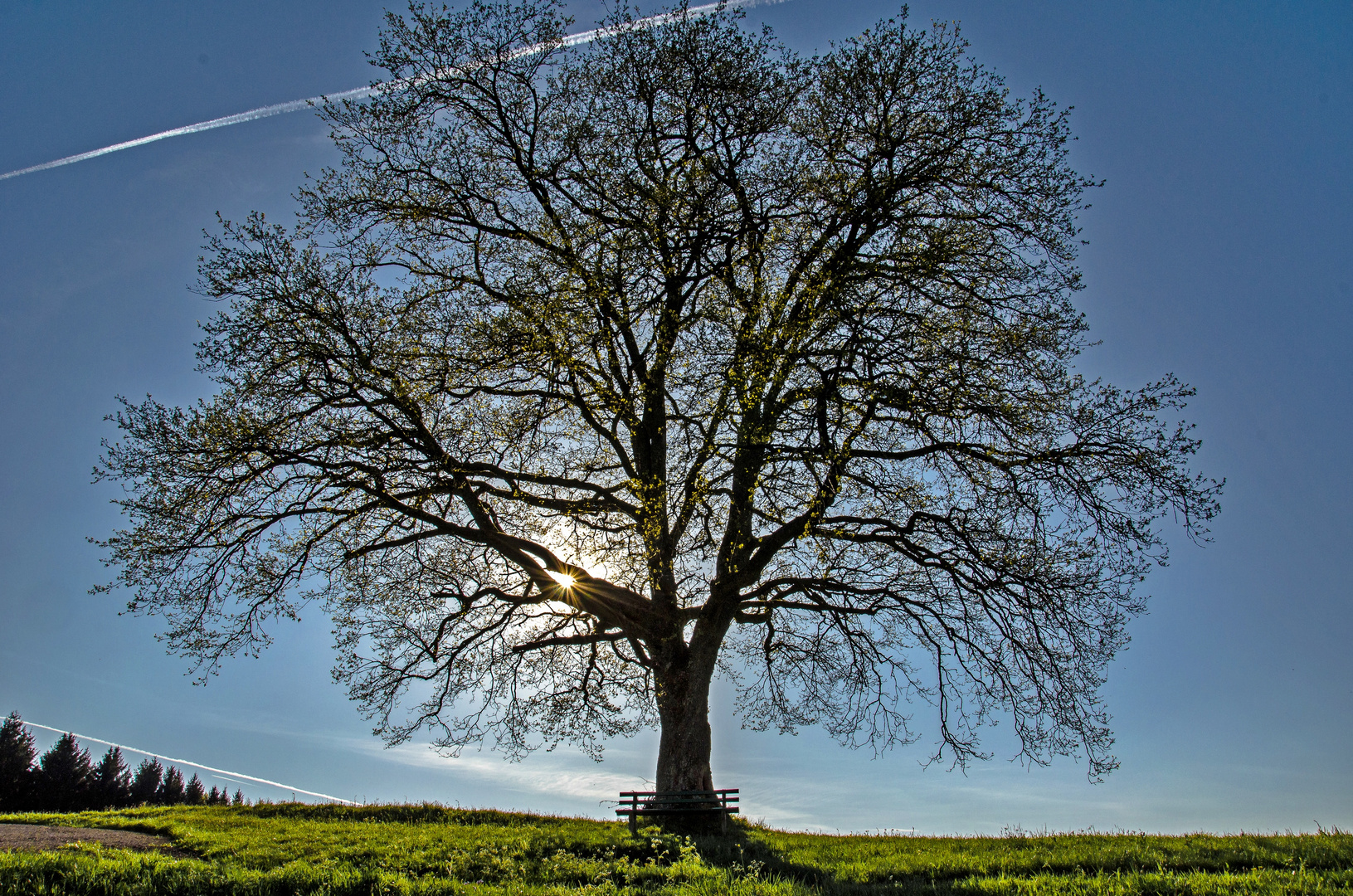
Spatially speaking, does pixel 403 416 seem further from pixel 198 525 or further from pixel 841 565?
pixel 841 565

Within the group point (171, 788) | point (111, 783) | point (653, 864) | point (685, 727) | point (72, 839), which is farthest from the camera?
point (171, 788)

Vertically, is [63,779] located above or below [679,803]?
below

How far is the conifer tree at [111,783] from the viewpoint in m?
44.6

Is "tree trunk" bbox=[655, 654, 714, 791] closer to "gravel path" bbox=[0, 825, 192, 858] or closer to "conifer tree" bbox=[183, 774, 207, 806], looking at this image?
"gravel path" bbox=[0, 825, 192, 858]

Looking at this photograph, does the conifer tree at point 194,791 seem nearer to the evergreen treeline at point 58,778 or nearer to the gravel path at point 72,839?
the evergreen treeline at point 58,778

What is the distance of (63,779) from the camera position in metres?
42.8

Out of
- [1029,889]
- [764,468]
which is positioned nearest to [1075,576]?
[764,468]

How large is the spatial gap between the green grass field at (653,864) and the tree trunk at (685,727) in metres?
1.18

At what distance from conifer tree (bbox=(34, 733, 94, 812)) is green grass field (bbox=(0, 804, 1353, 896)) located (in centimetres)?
3900

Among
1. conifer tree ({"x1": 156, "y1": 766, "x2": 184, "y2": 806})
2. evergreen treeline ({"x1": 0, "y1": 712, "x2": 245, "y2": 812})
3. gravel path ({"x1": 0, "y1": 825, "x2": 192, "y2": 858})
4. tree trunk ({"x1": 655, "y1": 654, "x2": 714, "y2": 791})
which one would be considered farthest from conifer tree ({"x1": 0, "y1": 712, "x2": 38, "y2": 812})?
tree trunk ({"x1": 655, "y1": 654, "x2": 714, "y2": 791})

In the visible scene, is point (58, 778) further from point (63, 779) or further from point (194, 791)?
point (194, 791)

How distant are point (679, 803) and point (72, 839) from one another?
9.33 meters

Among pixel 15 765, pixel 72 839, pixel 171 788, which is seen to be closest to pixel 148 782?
pixel 171 788

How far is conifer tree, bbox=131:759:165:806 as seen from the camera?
50375 millimetres
